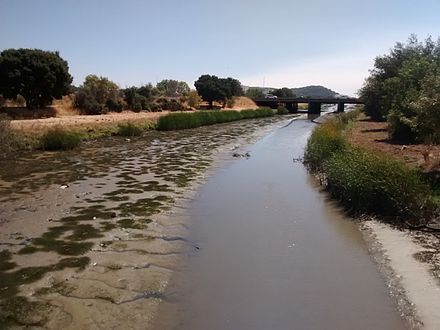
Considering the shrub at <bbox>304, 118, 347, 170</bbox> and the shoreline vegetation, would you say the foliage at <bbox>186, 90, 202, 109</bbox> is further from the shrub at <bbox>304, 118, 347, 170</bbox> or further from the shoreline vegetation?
the shoreline vegetation

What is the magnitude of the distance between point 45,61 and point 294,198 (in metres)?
36.1

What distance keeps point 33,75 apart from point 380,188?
39233 mm

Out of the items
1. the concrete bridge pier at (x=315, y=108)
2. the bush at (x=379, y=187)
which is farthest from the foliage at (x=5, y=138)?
the concrete bridge pier at (x=315, y=108)

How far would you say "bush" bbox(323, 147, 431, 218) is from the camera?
1251cm

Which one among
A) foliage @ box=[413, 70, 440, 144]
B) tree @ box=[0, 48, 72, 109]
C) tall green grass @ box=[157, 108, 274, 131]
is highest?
tree @ box=[0, 48, 72, 109]

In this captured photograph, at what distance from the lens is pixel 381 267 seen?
10133 mm

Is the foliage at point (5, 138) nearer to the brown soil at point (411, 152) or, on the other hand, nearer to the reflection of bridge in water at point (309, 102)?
the brown soil at point (411, 152)

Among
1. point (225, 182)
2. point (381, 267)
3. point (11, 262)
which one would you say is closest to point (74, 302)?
point (11, 262)

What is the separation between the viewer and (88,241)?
11430 millimetres

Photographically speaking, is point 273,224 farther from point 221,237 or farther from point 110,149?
point 110,149

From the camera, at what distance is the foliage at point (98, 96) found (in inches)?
2162

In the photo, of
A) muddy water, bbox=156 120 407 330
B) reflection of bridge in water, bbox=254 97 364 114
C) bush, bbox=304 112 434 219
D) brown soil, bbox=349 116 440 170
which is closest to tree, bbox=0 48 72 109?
brown soil, bbox=349 116 440 170

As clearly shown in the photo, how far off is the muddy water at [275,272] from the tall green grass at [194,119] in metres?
Answer: 33.8

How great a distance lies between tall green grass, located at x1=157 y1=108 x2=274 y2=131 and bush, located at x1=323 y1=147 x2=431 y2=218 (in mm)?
35615
